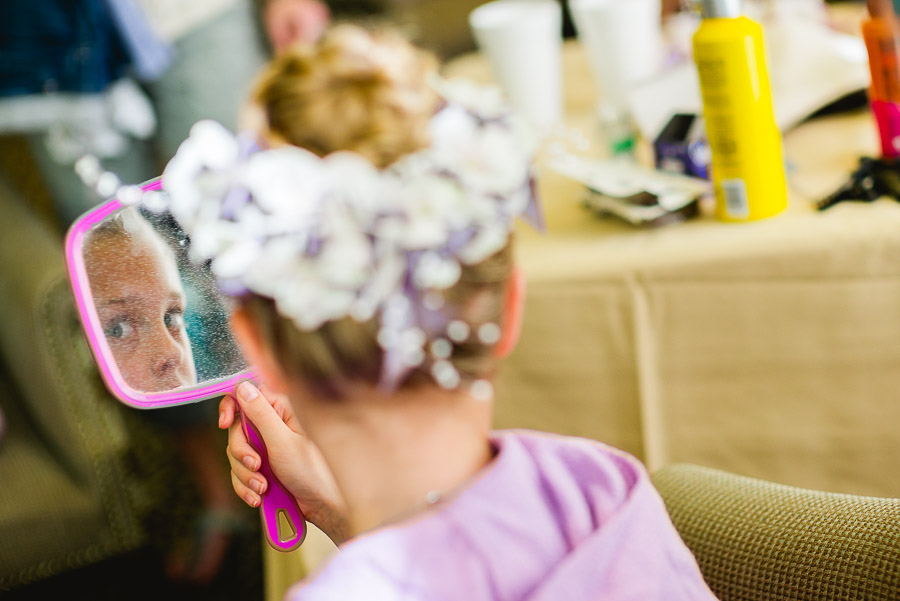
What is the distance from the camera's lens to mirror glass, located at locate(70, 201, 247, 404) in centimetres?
42

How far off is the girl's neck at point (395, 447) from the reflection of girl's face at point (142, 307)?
0.08 metres

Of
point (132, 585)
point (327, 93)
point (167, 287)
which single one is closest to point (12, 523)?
point (132, 585)

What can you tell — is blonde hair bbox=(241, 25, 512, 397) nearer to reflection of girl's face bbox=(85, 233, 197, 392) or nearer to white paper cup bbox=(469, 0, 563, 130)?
reflection of girl's face bbox=(85, 233, 197, 392)

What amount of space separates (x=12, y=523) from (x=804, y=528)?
92 centimetres

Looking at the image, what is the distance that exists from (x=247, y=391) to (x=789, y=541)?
364mm

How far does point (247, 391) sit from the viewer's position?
45 centimetres

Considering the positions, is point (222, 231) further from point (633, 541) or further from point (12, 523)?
point (12, 523)

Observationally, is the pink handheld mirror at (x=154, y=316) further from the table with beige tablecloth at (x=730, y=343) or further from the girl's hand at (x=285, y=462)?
the table with beige tablecloth at (x=730, y=343)

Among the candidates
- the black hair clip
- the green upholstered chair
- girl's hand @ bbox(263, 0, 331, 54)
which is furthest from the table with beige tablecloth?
girl's hand @ bbox(263, 0, 331, 54)

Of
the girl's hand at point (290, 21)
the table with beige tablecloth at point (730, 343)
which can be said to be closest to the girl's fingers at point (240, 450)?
the table with beige tablecloth at point (730, 343)

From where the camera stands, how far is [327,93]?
1.27 ft

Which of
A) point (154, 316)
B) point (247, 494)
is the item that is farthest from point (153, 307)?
point (247, 494)

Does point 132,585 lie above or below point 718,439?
below

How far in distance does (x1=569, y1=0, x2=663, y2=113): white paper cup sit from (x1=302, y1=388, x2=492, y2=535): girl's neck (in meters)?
0.75
